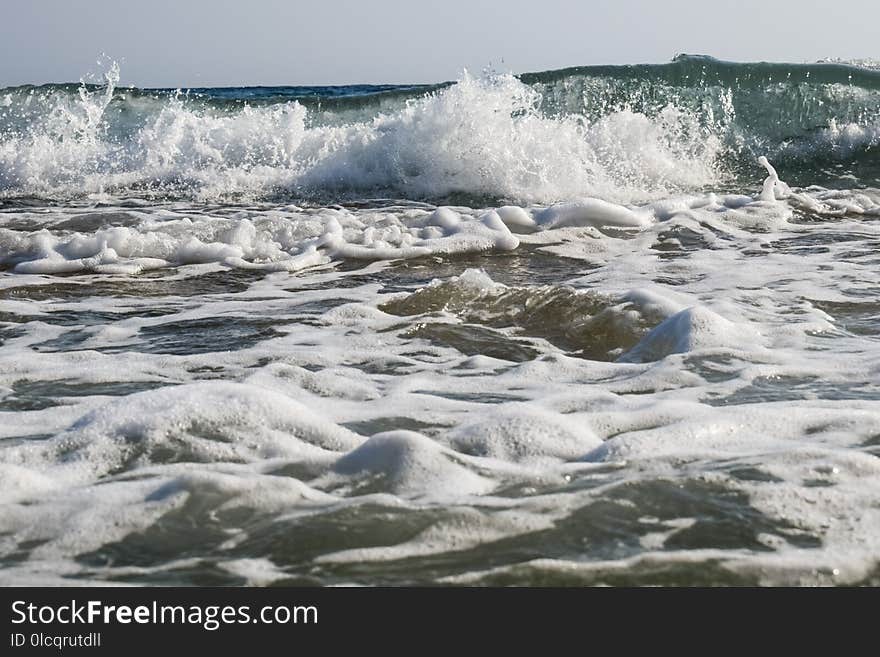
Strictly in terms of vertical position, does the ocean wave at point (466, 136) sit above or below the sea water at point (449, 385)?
above

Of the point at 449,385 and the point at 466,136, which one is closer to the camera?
the point at 449,385

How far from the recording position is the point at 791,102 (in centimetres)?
1153

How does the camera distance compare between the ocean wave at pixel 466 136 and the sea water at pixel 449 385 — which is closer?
the sea water at pixel 449 385

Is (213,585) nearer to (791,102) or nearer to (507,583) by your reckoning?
(507,583)

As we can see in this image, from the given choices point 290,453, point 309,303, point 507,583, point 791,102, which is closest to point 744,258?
point 309,303

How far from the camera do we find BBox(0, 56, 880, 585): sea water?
1.88 meters

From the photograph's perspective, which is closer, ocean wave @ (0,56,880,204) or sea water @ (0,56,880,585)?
sea water @ (0,56,880,585)

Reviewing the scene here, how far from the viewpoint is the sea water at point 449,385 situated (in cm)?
188

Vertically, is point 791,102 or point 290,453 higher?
point 791,102

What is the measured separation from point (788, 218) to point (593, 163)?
236 centimetres

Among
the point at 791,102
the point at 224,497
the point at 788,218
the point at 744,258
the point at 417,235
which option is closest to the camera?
the point at 224,497

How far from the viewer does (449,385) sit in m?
3.03

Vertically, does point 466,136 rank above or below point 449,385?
above
